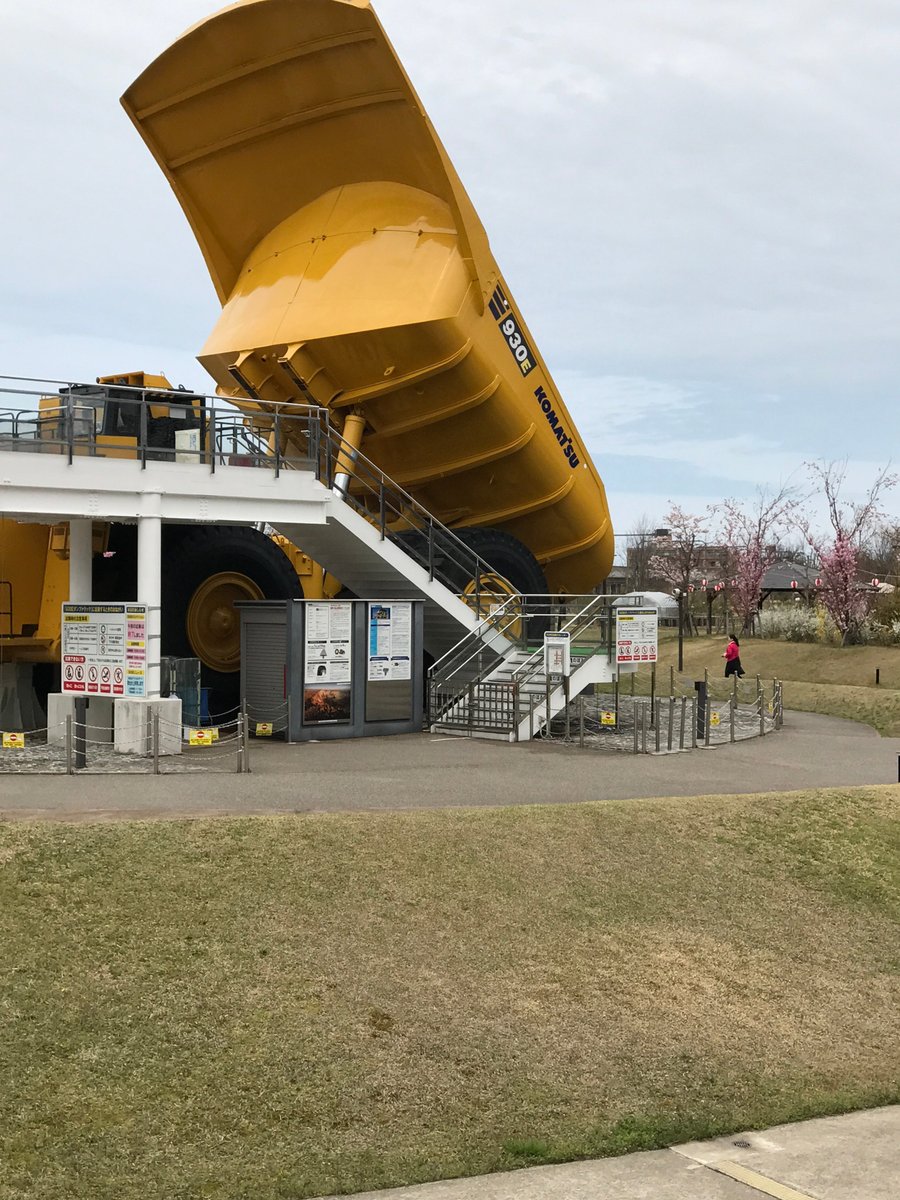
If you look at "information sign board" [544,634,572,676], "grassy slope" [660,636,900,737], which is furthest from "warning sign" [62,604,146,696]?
"grassy slope" [660,636,900,737]

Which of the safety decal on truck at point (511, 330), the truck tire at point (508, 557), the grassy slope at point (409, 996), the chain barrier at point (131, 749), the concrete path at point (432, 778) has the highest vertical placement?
the safety decal on truck at point (511, 330)

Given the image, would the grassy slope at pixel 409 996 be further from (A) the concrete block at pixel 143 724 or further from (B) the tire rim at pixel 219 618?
(B) the tire rim at pixel 219 618

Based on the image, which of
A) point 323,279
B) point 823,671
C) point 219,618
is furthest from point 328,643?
point 823,671

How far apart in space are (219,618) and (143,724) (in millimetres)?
4099

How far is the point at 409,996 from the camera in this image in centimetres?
839

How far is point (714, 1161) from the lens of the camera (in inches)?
266

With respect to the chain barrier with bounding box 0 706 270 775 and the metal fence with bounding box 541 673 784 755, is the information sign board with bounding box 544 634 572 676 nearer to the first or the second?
the metal fence with bounding box 541 673 784 755

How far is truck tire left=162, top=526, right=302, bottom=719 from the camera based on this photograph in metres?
19.3

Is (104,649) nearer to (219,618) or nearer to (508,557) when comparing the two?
(219,618)

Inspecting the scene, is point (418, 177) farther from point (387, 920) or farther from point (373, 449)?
point (387, 920)

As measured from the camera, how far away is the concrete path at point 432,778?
12.2 meters

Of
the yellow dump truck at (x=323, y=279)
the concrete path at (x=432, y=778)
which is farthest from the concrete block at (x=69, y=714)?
the concrete path at (x=432, y=778)

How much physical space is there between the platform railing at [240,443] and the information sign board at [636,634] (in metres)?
2.08

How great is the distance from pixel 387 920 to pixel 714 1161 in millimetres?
3254
